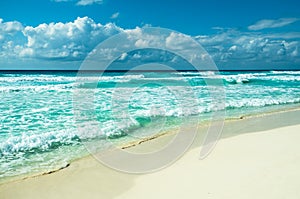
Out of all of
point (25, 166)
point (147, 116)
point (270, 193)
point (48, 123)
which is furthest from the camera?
point (147, 116)

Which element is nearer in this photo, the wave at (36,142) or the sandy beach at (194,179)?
the sandy beach at (194,179)

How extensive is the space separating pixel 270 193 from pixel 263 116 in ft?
23.0

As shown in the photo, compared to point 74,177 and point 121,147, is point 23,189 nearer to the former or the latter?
point 74,177

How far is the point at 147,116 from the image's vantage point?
32.9 feet

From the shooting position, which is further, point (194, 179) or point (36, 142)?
point (36, 142)

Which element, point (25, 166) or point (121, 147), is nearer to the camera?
point (25, 166)

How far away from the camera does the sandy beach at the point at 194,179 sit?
12.4 feet

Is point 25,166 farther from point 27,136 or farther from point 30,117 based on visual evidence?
point 30,117

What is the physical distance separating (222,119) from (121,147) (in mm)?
4424

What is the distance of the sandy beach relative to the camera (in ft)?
12.4

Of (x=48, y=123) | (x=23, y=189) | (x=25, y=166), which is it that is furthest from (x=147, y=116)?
(x=23, y=189)

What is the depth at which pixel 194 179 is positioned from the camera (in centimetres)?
418

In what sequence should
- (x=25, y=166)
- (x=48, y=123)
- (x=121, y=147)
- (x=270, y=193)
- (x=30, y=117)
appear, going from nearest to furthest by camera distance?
(x=270, y=193) → (x=25, y=166) → (x=121, y=147) → (x=48, y=123) → (x=30, y=117)

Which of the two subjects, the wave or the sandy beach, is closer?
the sandy beach
